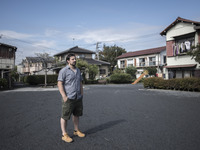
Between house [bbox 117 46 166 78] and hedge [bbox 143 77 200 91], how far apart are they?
17229mm

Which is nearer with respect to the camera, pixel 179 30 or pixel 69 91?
pixel 69 91

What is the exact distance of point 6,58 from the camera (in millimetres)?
21281

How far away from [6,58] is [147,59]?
1064 inches

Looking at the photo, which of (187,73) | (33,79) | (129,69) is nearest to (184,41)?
(187,73)

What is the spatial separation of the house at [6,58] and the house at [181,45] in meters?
19.3

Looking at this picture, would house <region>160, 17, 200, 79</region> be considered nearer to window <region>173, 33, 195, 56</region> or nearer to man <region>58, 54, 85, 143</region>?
window <region>173, 33, 195, 56</region>

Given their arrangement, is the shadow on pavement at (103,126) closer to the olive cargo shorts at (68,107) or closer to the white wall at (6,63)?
the olive cargo shorts at (68,107)

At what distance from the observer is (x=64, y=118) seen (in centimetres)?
317

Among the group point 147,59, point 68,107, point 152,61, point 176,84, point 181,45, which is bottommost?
point 176,84

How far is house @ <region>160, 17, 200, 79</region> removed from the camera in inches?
583

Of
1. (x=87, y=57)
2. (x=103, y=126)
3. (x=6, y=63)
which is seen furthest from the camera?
(x=87, y=57)

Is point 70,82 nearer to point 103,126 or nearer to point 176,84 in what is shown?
point 103,126

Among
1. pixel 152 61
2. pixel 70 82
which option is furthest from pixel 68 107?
pixel 152 61

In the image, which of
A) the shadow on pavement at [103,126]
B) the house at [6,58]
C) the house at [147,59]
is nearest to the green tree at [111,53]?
the house at [147,59]
